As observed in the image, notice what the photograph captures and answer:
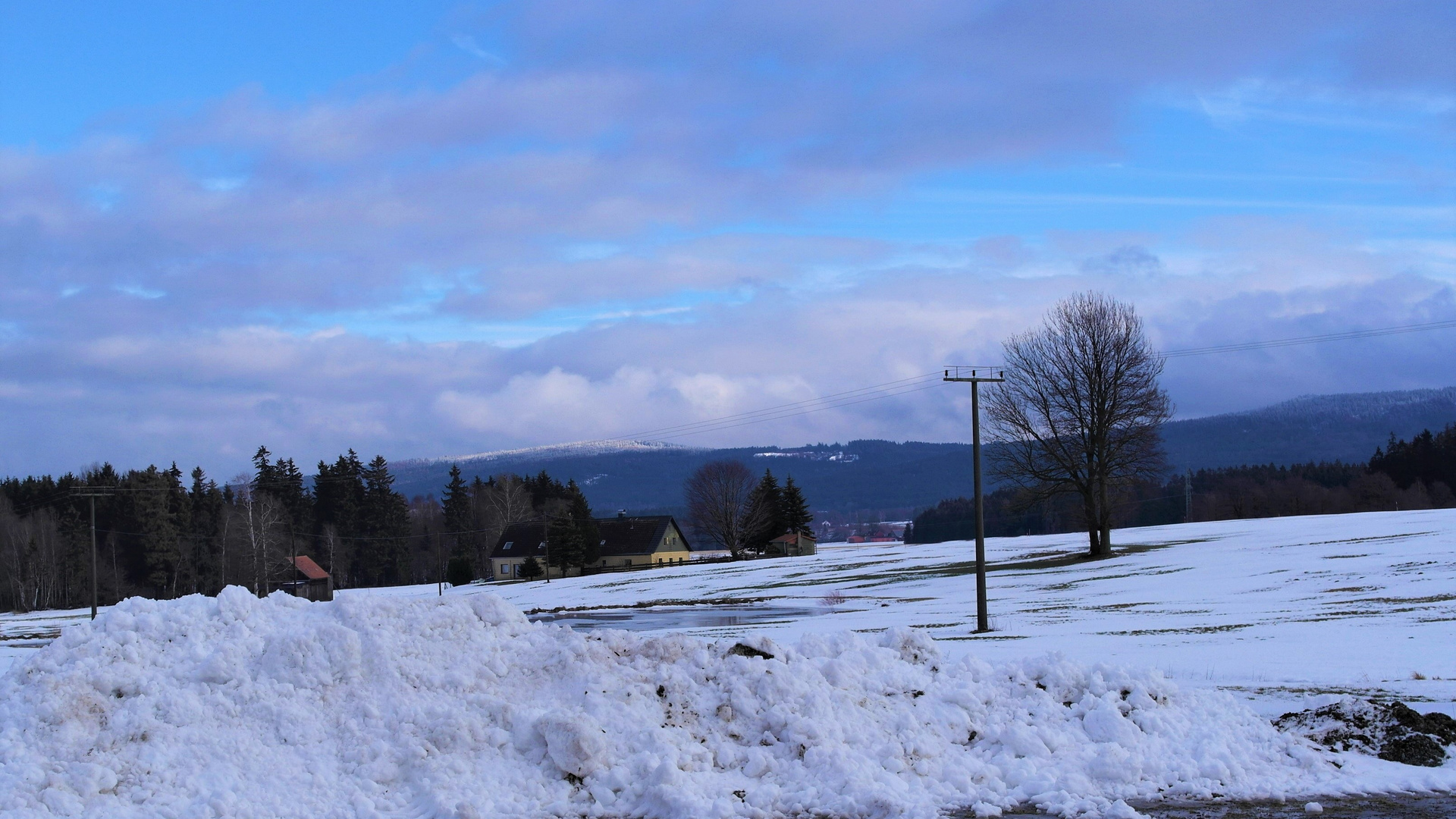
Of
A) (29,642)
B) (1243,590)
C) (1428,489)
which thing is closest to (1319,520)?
(1243,590)

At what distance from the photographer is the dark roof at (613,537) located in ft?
322

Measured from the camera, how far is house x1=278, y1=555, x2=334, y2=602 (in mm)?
72062

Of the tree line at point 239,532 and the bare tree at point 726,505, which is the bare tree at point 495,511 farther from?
the bare tree at point 726,505

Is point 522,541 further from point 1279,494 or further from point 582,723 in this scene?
point 582,723

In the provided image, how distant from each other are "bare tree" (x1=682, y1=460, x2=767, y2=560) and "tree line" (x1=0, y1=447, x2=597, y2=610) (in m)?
11.8

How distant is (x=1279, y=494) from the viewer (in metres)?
117

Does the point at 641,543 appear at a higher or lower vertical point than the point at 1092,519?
lower

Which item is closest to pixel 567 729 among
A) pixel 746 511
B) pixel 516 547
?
pixel 746 511

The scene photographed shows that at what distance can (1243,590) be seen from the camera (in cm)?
3388

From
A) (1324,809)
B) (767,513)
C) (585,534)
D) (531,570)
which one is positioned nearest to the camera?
(1324,809)

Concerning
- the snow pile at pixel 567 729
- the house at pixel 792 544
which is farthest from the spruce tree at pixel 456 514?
the snow pile at pixel 567 729

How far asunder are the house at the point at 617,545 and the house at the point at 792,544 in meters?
8.92

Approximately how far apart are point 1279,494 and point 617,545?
73773mm

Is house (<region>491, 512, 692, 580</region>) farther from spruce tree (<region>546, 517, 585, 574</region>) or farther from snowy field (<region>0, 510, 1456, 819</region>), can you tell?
snowy field (<region>0, 510, 1456, 819</region>)
